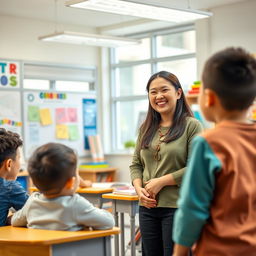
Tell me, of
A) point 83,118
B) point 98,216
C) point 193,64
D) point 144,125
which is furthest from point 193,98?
point 98,216

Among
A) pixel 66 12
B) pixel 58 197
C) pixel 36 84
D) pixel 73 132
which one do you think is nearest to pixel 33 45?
pixel 36 84

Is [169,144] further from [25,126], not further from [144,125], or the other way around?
[25,126]

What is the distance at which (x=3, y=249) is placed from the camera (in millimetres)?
2240

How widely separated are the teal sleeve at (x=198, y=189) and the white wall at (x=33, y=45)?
609 cm

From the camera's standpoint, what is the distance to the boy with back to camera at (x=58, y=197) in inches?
81.8

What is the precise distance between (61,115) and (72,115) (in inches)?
8.0

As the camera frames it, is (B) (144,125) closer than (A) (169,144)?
No

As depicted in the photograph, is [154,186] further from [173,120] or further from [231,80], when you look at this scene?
[231,80]

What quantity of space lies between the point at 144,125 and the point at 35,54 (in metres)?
4.81

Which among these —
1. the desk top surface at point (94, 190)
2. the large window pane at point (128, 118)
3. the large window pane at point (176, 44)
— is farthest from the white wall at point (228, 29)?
the desk top surface at point (94, 190)

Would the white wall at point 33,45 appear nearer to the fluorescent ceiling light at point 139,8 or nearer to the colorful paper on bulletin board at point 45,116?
the colorful paper on bulletin board at point 45,116

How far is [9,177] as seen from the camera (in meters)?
2.74

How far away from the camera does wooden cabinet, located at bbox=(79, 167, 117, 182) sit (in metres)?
7.82

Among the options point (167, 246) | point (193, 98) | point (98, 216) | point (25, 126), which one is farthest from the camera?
point (25, 126)
